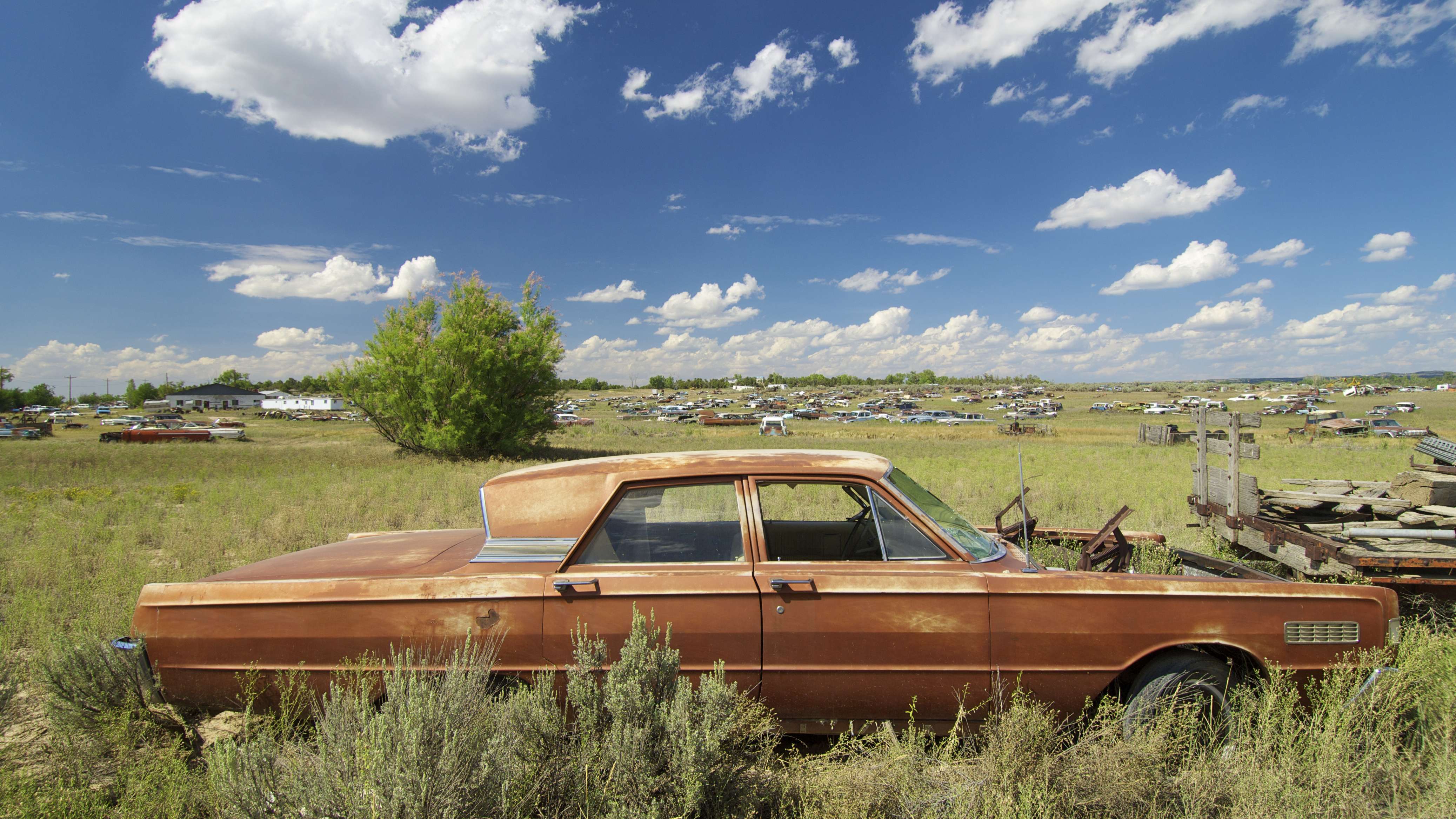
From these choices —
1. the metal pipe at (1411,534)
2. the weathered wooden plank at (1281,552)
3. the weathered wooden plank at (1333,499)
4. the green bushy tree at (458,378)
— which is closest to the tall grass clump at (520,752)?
the weathered wooden plank at (1281,552)

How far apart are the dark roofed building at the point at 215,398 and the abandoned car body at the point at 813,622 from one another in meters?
126

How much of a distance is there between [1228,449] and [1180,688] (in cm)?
388

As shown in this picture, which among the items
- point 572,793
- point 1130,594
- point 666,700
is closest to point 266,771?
point 572,793

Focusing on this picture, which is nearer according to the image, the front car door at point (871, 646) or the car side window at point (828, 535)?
the front car door at point (871, 646)

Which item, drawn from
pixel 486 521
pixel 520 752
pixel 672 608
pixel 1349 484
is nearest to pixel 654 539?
pixel 672 608

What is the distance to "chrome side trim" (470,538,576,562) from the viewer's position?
2955mm

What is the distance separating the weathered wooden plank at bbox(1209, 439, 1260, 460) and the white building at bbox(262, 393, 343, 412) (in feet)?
329

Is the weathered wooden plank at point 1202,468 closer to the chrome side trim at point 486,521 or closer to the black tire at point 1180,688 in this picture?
the black tire at point 1180,688

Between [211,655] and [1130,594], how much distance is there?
168 inches

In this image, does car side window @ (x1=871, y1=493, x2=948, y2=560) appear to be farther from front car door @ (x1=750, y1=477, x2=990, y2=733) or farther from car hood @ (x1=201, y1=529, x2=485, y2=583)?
car hood @ (x1=201, y1=529, x2=485, y2=583)

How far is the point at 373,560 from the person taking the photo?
3.32 metres

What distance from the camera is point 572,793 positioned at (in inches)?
91.1

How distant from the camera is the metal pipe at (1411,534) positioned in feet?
14.8

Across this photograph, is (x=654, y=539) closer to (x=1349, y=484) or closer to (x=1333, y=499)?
(x=1333, y=499)
